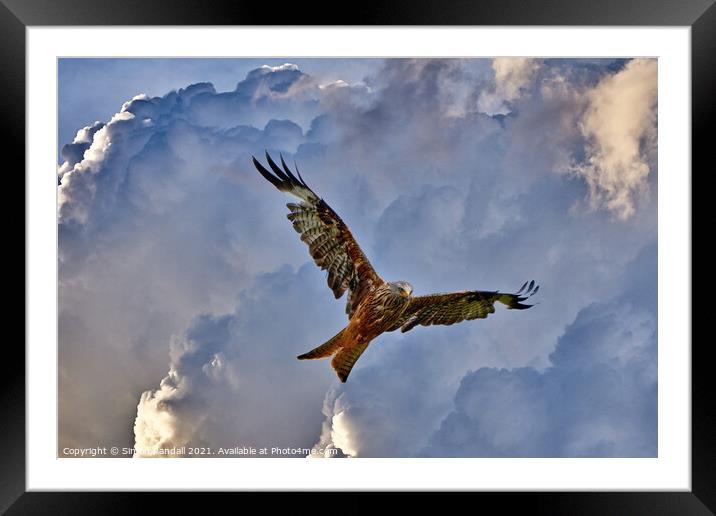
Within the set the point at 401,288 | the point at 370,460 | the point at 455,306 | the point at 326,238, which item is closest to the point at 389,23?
the point at 326,238

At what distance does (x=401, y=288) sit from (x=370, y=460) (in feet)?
3.87

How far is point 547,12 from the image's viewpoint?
8.95 ft

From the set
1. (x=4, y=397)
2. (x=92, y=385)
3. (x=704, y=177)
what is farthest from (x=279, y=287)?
(x=704, y=177)

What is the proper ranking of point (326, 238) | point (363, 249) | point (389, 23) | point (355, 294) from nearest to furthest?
point (389, 23)
point (326, 238)
point (355, 294)
point (363, 249)

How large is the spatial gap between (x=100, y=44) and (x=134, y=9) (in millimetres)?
721

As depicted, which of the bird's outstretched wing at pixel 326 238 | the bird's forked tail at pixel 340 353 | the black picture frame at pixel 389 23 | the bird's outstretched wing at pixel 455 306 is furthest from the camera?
the bird's forked tail at pixel 340 353

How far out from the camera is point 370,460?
328 cm

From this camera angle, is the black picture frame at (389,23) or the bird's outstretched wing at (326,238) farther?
the bird's outstretched wing at (326,238)

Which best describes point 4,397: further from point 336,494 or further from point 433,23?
point 433,23

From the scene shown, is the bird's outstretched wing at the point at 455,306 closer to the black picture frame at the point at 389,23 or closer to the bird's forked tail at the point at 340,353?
the bird's forked tail at the point at 340,353

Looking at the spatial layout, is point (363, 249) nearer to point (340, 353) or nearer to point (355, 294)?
point (355, 294)

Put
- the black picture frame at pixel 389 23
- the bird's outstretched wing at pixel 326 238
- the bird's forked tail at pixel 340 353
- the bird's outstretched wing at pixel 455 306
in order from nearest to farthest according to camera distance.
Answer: the black picture frame at pixel 389 23 < the bird's outstretched wing at pixel 326 238 < the bird's outstretched wing at pixel 455 306 < the bird's forked tail at pixel 340 353

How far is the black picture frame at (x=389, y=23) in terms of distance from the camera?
2689mm

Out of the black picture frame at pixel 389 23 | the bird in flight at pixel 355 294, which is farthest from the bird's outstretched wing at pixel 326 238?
the black picture frame at pixel 389 23
